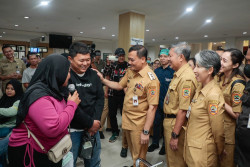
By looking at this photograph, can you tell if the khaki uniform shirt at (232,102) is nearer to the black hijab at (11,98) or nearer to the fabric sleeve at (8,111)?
the fabric sleeve at (8,111)

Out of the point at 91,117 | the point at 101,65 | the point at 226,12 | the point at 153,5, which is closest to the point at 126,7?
the point at 153,5

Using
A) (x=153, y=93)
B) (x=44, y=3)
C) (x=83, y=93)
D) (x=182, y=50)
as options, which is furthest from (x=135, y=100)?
(x=44, y=3)

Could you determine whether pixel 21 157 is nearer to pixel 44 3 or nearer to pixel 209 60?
pixel 209 60

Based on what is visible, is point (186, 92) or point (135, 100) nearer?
→ point (186, 92)

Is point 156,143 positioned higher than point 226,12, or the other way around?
point 226,12

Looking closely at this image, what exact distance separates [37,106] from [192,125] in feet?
3.92

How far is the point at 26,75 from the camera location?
3.03m

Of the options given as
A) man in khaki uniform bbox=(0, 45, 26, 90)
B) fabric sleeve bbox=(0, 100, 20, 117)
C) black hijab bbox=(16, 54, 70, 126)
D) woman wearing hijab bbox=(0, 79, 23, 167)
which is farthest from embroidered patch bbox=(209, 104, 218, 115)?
man in khaki uniform bbox=(0, 45, 26, 90)

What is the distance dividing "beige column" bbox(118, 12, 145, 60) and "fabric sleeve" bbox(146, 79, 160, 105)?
10.3 ft

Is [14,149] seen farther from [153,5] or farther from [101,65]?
[153,5]

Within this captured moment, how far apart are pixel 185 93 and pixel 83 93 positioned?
3.15ft

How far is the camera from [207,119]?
1376 mm

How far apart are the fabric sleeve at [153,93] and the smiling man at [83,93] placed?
54 centimetres

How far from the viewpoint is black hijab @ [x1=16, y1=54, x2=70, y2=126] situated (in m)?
1.08
